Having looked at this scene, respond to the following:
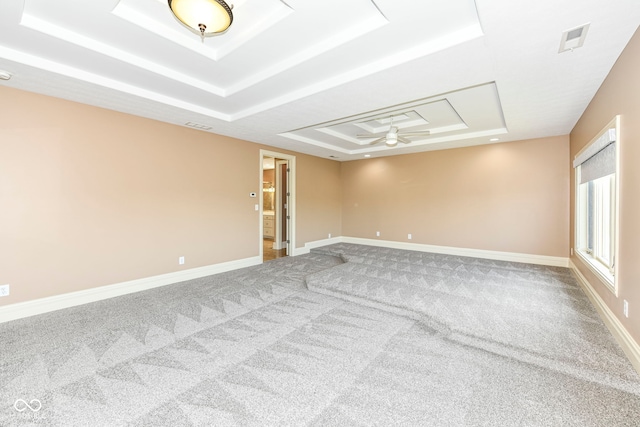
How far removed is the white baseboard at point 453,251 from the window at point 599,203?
92cm

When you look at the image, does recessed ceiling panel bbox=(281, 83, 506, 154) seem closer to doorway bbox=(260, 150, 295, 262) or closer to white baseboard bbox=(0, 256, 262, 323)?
doorway bbox=(260, 150, 295, 262)

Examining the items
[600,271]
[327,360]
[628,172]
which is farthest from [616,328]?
[327,360]

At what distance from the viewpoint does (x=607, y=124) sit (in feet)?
9.21

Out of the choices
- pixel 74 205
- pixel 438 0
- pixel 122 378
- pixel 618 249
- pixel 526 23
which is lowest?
pixel 122 378

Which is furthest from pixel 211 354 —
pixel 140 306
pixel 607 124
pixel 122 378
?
pixel 607 124

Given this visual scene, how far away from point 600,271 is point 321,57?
3931mm

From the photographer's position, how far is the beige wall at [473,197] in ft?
17.4

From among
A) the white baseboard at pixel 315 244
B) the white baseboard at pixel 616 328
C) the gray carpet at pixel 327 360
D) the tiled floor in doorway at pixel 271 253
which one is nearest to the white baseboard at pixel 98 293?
the gray carpet at pixel 327 360

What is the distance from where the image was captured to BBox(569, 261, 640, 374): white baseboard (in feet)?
7.07

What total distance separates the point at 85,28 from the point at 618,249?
528 centimetres

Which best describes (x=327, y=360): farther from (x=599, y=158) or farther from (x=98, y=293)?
(x=599, y=158)

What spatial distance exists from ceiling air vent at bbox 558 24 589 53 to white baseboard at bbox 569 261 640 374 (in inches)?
97.5

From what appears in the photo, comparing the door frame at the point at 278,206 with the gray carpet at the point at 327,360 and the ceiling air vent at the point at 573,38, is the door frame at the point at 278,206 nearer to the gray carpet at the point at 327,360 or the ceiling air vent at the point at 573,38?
→ the gray carpet at the point at 327,360

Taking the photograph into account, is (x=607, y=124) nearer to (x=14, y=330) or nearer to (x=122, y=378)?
(x=122, y=378)
